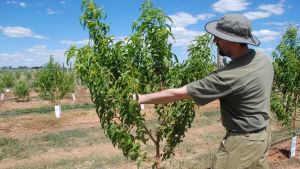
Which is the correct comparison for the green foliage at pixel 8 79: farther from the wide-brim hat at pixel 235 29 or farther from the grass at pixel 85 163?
the wide-brim hat at pixel 235 29

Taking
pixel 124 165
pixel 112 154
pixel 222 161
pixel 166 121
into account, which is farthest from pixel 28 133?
pixel 222 161

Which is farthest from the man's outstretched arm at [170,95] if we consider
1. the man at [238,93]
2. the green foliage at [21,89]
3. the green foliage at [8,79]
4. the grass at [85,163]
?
the green foliage at [8,79]

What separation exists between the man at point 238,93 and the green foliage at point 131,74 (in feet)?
2.75

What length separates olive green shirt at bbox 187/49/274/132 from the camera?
2.82 meters

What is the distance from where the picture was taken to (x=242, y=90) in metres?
2.85

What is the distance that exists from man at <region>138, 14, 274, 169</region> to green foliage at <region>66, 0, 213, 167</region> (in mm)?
839

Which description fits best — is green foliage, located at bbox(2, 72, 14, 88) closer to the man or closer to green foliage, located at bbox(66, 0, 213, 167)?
green foliage, located at bbox(66, 0, 213, 167)

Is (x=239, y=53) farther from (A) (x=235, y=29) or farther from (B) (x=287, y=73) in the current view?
(B) (x=287, y=73)

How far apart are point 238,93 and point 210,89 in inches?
8.9

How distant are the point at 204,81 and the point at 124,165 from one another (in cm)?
595

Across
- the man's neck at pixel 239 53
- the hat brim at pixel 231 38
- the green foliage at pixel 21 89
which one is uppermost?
the hat brim at pixel 231 38

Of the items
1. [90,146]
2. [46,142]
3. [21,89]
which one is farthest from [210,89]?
[21,89]

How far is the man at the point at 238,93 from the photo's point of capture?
9.29 feet

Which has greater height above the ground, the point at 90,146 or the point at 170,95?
the point at 170,95
